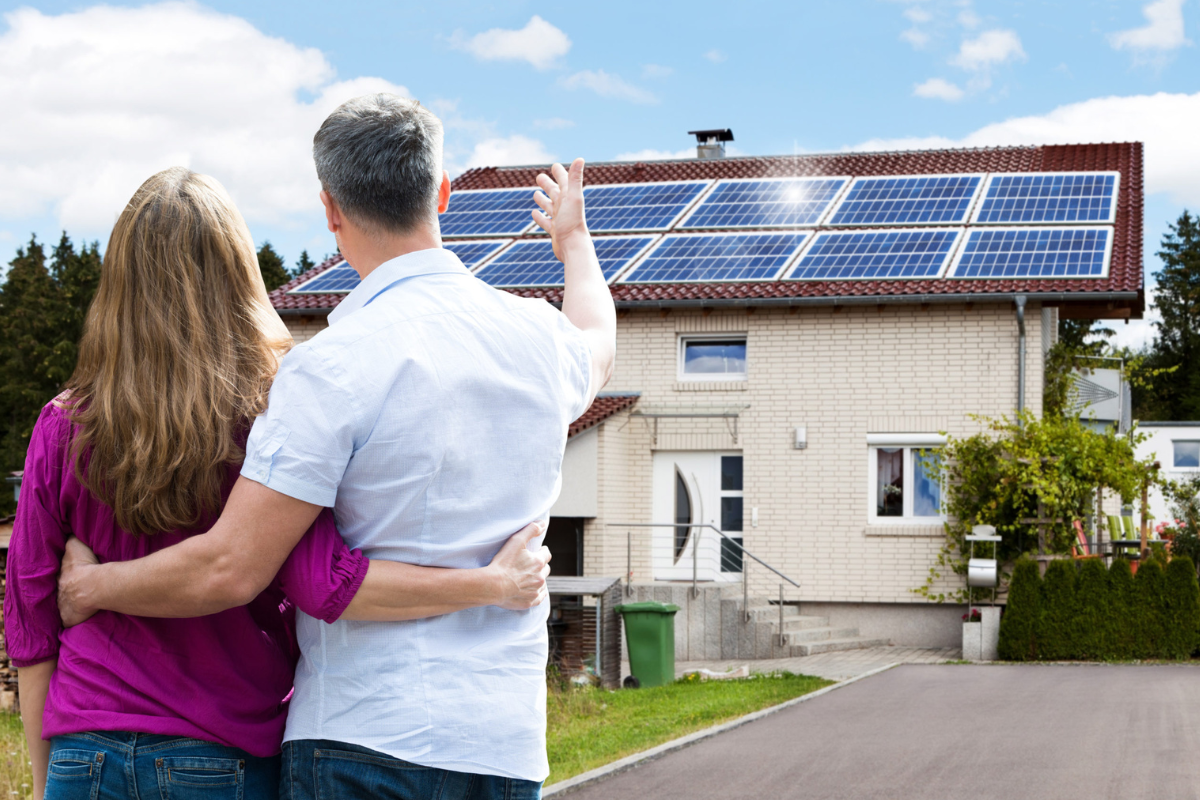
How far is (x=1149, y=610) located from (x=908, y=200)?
8.41m

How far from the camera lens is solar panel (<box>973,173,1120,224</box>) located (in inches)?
798

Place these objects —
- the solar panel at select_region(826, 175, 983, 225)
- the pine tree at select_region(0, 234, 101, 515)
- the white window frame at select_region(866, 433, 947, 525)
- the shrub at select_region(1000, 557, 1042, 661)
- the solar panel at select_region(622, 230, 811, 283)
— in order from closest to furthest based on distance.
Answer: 1. the shrub at select_region(1000, 557, 1042, 661)
2. the white window frame at select_region(866, 433, 947, 525)
3. the solar panel at select_region(622, 230, 811, 283)
4. the solar panel at select_region(826, 175, 983, 225)
5. the pine tree at select_region(0, 234, 101, 515)

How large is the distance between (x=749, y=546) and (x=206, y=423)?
58.8ft

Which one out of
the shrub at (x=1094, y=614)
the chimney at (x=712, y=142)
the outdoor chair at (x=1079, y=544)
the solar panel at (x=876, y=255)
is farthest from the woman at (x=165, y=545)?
the chimney at (x=712, y=142)

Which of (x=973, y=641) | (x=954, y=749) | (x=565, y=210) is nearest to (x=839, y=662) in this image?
(x=973, y=641)

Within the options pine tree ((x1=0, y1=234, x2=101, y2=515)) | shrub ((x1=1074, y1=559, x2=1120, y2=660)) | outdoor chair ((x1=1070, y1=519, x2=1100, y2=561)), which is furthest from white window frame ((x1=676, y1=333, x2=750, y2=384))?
pine tree ((x1=0, y1=234, x2=101, y2=515))

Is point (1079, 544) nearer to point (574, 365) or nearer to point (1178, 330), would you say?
point (574, 365)

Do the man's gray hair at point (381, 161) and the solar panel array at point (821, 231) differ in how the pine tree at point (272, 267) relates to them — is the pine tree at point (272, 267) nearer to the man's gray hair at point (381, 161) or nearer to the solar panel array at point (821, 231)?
the solar panel array at point (821, 231)

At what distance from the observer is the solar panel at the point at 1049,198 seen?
20.3 m

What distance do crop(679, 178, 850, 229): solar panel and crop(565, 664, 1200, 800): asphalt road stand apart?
10.5 meters

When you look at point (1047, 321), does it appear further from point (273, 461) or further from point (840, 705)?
point (273, 461)

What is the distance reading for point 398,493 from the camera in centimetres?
188

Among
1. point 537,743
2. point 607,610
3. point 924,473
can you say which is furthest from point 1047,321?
point 537,743

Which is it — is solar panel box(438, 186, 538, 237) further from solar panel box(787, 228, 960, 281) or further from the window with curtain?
the window with curtain
